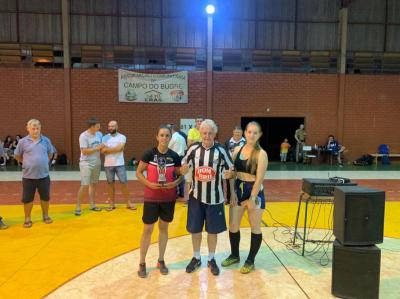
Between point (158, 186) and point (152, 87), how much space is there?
41.6 ft

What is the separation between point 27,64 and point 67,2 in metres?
3.21

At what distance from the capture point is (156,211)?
4160mm

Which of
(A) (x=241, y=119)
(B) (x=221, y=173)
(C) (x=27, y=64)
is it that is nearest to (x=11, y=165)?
(C) (x=27, y=64)

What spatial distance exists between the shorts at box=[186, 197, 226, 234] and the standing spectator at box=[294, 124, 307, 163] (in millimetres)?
13507

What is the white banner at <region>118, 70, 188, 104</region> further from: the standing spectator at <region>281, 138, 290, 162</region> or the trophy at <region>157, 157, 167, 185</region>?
the trophy at <region>157, 157, 167, 185</region>

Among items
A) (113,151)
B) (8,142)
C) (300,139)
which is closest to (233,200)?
(113,151)

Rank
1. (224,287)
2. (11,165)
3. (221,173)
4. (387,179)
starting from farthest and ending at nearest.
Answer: (11,165) < (387,179) < (221,173) < (224,287)

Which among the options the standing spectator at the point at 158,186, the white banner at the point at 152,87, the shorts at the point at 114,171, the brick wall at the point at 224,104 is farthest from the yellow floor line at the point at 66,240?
the white banner at the point at 152,87

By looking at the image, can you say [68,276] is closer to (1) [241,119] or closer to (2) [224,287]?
(2) [224,287]

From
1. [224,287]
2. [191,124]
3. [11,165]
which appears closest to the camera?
[224,287]

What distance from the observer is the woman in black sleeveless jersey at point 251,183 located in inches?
163

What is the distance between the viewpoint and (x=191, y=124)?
16578 mm

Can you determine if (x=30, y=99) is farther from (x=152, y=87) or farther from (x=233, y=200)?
(x=233, y=200)

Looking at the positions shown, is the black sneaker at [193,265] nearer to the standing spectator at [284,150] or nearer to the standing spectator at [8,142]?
Answer: the standing spectator at [284,150]
